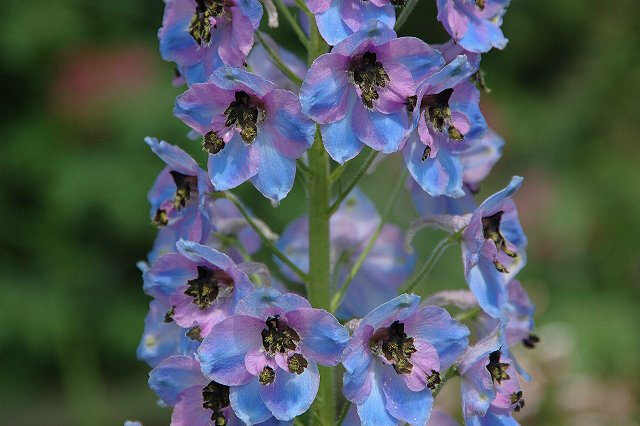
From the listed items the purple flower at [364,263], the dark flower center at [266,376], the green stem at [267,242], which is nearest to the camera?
the dark flower center at [266,376]

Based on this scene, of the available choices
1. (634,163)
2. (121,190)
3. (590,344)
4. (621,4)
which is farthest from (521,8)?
(121,190)

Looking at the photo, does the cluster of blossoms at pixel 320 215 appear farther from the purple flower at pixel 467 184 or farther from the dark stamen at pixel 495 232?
the purple flower at pixel 467 184

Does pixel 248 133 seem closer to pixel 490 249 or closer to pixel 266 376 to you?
pixel 266 376

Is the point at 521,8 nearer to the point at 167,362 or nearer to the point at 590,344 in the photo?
the point at 590,344

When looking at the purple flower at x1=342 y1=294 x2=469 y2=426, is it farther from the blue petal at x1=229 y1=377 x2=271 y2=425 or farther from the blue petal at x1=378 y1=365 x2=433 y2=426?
the blue petal at x1=229 y1=377 x2=271 y2=425

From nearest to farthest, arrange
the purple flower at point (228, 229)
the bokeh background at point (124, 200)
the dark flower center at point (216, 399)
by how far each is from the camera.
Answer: the dark flower center at point (216, 399) → the purple flower at point (228, 229) → the bokeh background at point (124, 200)

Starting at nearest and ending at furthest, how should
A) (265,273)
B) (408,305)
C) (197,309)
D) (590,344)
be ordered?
1. (408,305)
2. (197,309)
3. (265,273)
4. (590,344)

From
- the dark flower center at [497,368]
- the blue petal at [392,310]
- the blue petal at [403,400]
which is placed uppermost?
the blue petal at [392,310]

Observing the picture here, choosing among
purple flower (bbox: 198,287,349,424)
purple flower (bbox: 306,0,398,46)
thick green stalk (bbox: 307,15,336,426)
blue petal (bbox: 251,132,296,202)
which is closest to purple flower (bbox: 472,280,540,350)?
thick green stalk (bbox: 307,15,336,426)

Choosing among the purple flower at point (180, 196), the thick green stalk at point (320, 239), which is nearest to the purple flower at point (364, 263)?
the thick green stalk at point (320, 239)
